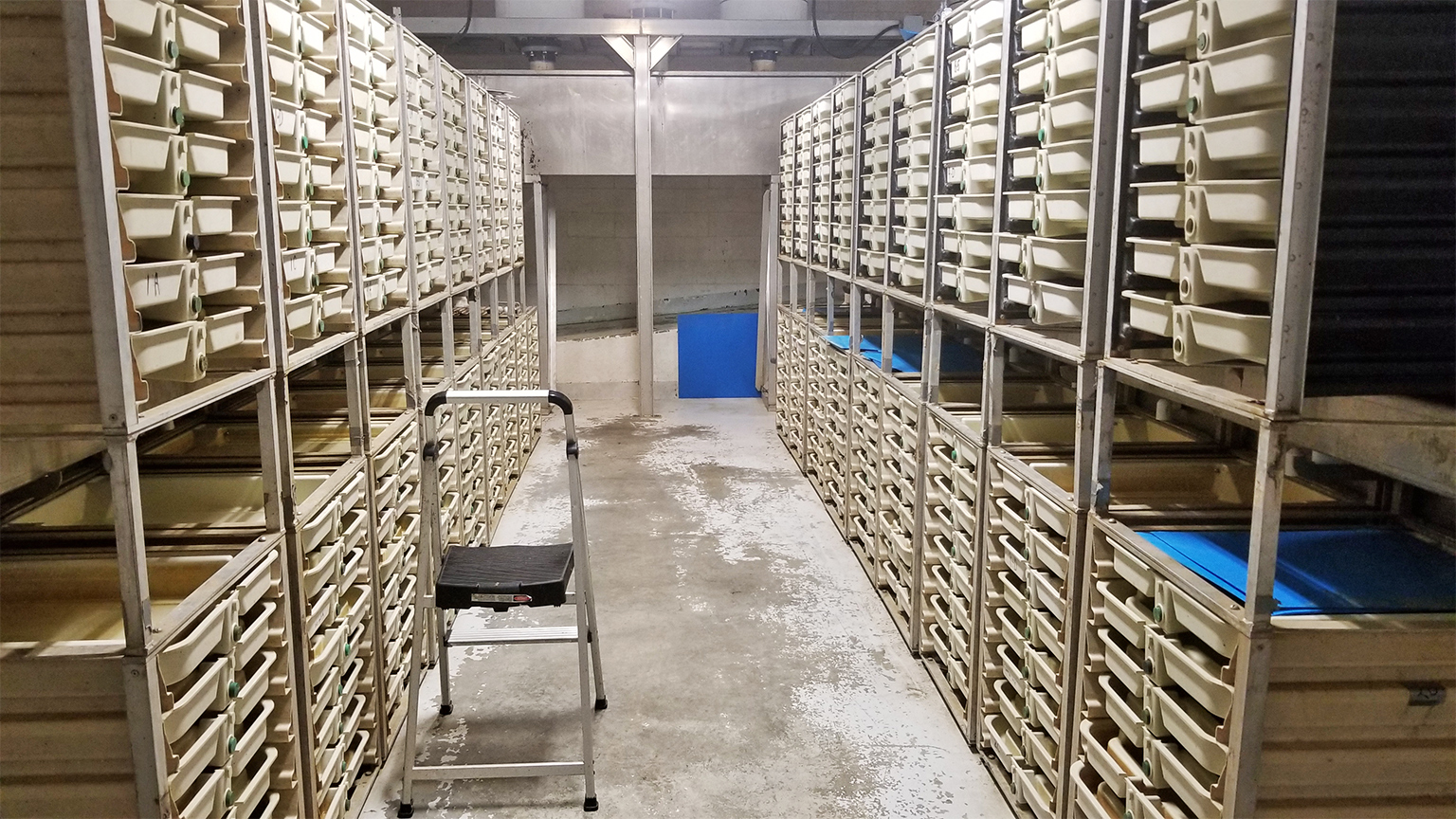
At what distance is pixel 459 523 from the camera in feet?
16.8

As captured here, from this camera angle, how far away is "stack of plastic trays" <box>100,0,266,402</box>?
188 cm

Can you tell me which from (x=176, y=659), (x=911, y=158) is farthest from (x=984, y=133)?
(x=176, y=659)

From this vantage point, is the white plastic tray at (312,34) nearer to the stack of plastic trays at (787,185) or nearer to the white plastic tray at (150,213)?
the white plastic tray at (150,213)

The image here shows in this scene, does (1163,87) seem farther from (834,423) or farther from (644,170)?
(644,170)

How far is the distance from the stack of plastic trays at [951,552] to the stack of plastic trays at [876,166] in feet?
4.13

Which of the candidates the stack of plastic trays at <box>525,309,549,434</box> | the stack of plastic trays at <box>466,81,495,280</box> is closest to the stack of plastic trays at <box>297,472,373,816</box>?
the stack of plastic trays at <box>466,81,495,280</box>

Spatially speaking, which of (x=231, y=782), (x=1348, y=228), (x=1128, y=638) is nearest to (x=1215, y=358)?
(x=1348, y=228)

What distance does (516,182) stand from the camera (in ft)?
26.3

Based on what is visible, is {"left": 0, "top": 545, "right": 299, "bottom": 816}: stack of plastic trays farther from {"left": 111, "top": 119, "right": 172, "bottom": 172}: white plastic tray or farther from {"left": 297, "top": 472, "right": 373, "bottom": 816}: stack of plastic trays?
{"left": 111, "top": 119, "right": 172, "bottom": 172}: white plastic tray

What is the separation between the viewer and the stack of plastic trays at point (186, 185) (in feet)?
6.15

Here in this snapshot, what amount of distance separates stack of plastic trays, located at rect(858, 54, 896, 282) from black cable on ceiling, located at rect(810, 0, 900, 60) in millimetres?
3702

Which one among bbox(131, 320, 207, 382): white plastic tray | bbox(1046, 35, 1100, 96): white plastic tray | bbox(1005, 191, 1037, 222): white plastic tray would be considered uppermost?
bbox(1046, 35, 1100, 96): white plastic tray

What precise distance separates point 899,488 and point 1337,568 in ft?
8.67

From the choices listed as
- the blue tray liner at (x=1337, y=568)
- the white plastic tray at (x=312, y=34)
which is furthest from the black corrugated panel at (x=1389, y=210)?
the white plastic tray at (x=312, y=34)
